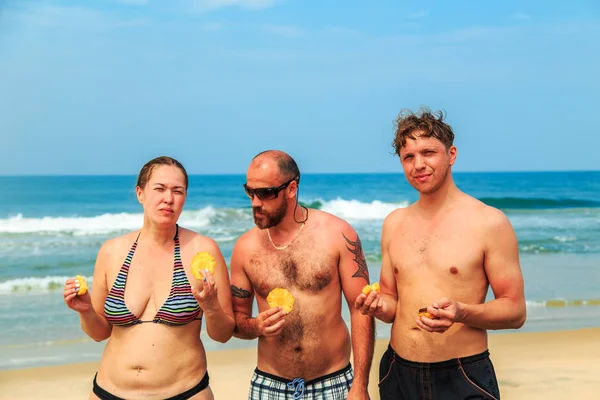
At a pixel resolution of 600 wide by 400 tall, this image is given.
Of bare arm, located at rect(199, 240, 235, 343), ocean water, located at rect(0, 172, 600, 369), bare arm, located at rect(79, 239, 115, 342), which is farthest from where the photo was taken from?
ocean water, located at rect(0, 172, 600, 369)

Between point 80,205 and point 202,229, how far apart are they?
531 inches

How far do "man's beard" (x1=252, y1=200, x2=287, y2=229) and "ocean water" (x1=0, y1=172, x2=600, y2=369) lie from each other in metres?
6.07

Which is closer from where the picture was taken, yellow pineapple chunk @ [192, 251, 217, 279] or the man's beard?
yellow pineapple chunk @ [192, 251, 217, 279]

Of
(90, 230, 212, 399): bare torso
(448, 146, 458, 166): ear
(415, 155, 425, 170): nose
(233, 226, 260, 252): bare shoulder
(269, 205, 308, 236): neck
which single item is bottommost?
(90, 230, 212, 399): bare torso

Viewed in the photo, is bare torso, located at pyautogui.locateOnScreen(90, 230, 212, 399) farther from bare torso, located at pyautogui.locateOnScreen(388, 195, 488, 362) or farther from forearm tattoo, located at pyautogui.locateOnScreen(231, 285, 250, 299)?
bare torso, located at pyautogui.locateOnScreen(388, 195, 488, 362)

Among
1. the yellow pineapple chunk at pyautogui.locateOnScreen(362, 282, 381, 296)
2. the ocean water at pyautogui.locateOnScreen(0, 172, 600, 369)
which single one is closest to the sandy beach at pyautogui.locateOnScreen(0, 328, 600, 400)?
the ocean water at pyautogui.locateOnScreen(0, 172, 600, 369)

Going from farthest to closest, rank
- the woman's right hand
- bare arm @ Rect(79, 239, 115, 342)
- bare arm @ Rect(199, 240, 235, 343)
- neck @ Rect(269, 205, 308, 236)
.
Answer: neck @ Rect(269, 205, 308, 236), bare arm @ Rect(79, 239, 115, 342), bare arm @ Rect(199, 240, 235, 343), the woman's right hand

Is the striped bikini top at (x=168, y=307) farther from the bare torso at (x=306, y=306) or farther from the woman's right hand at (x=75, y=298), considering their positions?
the bare torso at (x=306, y=306)

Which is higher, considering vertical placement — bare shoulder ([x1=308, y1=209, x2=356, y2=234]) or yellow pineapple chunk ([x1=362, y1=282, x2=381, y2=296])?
bare shoulder ([x1=308, y1=209, x2=356, y2=234])

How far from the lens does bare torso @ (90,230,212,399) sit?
173 inches

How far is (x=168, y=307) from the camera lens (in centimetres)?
442

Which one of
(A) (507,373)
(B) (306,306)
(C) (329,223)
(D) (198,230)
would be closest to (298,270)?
(B) (306,306)

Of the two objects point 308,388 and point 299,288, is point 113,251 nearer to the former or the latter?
point 299,288

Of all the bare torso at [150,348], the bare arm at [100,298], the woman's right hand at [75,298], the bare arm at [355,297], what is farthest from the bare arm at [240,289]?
the woman's right hand at [75,298]
